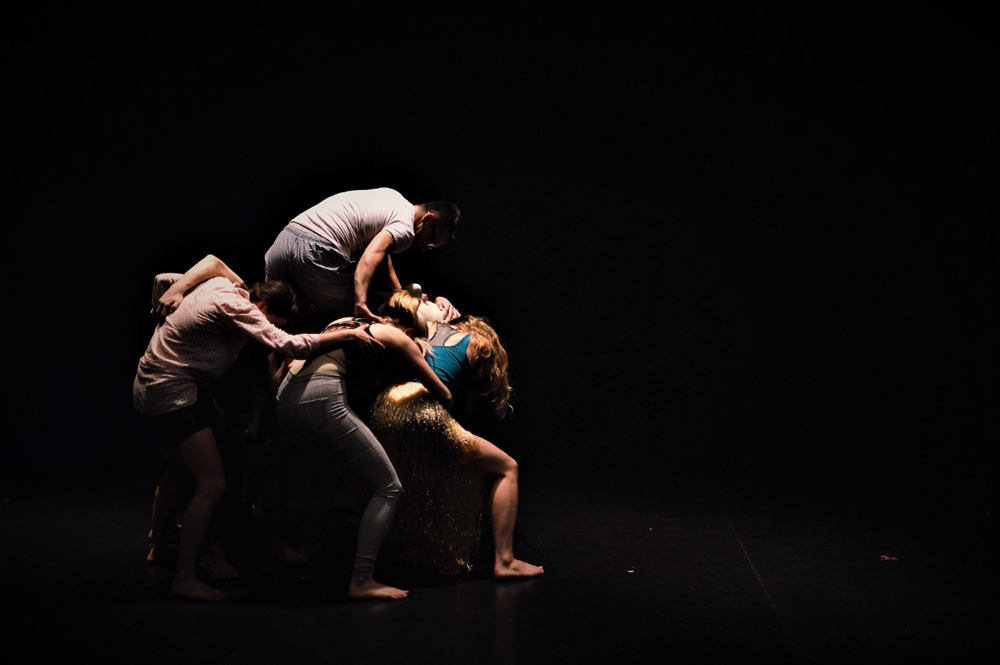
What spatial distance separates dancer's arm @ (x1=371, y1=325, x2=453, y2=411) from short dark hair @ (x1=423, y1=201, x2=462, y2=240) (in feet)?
2.21

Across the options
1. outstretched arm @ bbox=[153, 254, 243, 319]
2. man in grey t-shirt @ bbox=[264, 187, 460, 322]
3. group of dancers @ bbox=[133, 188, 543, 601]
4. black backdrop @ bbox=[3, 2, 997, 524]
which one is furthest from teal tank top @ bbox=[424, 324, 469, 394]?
black backdrop @ bbox=[3, 2, 997, 524]

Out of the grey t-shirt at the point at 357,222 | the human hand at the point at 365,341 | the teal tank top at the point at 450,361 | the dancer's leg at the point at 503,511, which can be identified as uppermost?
the grey t-shirt at the point at 357,222

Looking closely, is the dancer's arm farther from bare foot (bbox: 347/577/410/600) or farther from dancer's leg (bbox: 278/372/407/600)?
bare foot (bbox: 347/577/410/600)

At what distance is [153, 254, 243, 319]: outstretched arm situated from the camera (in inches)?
136

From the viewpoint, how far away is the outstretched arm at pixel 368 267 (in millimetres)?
3562

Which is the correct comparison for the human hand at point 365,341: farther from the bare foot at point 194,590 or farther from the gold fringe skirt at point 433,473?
the bare foot at point 194,590

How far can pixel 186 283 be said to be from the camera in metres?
3.54

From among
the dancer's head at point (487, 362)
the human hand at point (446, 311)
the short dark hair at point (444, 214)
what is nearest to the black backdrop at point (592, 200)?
the human hand at point (446, 311)

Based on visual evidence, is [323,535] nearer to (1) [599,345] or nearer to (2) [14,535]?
(2) [14,535]

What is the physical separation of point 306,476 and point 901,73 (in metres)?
3.82

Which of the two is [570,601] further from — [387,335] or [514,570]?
[387,335]

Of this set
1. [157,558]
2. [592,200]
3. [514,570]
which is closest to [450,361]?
[514,570]

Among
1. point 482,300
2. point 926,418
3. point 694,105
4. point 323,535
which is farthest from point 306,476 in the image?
point 926,418

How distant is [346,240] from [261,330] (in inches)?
28.0
